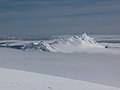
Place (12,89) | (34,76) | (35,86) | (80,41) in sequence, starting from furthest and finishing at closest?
1. (80,41)
2. (34,76)
3. (35,86)
4. (12,89)

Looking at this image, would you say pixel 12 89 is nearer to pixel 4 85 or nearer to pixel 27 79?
pixel 4 85

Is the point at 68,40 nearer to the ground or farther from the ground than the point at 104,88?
farther from the ground

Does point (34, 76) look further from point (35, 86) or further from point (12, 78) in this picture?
point (35, 86)

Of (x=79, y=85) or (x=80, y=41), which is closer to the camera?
(x=79, y=85)

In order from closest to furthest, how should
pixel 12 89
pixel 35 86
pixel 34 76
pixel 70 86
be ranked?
1. pixel 12 89
2. pixel 35 86
3. pixel 70 86
4. pixel 34 76

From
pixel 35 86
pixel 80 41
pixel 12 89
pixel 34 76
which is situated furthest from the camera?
pixel 80 41

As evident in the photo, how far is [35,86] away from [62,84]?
4.75ft

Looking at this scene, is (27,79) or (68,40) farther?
(68,40)

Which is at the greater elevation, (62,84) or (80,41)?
(80,41)

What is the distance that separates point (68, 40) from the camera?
11969cm

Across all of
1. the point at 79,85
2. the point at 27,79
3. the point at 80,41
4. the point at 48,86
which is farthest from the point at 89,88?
the point at 80,41

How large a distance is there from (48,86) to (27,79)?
1696mm

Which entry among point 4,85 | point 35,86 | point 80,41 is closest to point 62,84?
point 35,86

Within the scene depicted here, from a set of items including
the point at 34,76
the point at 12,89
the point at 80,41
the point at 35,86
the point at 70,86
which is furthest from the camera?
the point at 80,41
